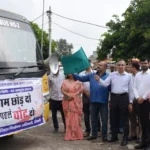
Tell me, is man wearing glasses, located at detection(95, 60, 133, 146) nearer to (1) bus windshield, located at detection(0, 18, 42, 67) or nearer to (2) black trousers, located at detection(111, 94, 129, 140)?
(2) black trousers, located at detection(111, 94, 129, 140)

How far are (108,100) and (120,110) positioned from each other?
1.60ft

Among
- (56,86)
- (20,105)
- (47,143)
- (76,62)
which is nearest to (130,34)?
(56,86)

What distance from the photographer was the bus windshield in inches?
219

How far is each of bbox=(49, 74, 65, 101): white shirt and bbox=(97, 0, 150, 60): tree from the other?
38.3ft

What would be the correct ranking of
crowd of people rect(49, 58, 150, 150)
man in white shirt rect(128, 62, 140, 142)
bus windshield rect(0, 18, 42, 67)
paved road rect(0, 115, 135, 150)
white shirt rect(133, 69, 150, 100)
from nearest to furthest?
bus windshield rect(0, 18, 42, 67)
white shirt rect(133, 69, 150, 100)
crowd of people rect(49, 58, 150, 150)
paved road rect(0, 115, 135, 150)
man in white shirt rect(128, 62, 140, 142)

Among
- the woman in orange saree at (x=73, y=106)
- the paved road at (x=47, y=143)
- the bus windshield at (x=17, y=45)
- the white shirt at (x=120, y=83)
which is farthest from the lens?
the woman in orange saree at (x=73, y=106)

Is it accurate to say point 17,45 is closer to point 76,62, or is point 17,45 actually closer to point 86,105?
point 76,62

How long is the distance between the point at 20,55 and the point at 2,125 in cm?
145

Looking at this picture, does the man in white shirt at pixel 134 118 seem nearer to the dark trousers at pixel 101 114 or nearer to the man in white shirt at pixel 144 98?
the man in white shirt at pixel 144 98

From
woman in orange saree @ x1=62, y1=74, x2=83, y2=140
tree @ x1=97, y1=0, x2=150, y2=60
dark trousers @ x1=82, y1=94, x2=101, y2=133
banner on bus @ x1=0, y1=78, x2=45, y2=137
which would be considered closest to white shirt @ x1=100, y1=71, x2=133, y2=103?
woman in orange saree @ x1=62, y1=74, x2=83, y2=140

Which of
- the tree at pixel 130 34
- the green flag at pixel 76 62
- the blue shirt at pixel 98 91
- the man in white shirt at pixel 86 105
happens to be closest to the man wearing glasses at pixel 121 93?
the blue shirt at pixel 98 91

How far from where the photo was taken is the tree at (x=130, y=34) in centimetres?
1930

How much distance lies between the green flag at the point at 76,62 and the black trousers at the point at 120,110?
880 mm

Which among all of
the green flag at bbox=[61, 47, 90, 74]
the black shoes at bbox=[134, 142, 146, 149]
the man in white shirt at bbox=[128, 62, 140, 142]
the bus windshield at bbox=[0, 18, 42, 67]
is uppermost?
the bus windshield at bbox=[0, 18, 42, 67]
